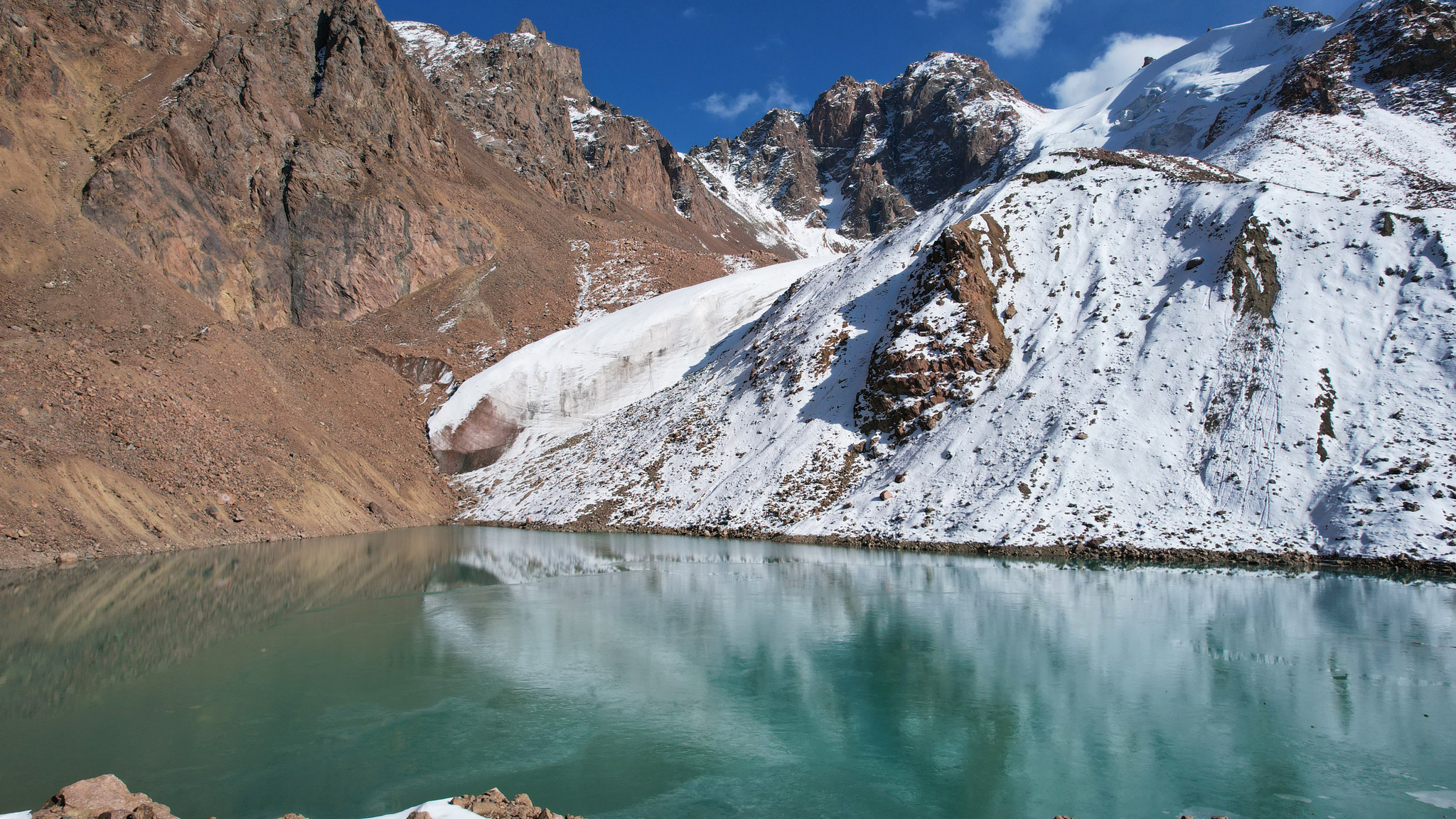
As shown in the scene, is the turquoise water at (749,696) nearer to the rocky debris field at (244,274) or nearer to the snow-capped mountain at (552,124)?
the rocky debris field at (244,274)

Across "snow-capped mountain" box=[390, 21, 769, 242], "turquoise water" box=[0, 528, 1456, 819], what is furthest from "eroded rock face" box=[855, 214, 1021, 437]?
"snow-capped mountain" box=[390, 21, 769, 242]

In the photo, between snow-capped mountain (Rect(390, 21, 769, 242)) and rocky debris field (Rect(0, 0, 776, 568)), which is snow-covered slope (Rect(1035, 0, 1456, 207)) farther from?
Result: snow-capped mountain (Rect(390, 21, 769, 242))

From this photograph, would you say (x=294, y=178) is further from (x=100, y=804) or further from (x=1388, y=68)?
(x=1388, y=68)

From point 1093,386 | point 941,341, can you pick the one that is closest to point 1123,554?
point 1093,386

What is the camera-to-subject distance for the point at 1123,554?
2191cm

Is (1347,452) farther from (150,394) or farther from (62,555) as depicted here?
(150,394)

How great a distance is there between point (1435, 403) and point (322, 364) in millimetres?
46201

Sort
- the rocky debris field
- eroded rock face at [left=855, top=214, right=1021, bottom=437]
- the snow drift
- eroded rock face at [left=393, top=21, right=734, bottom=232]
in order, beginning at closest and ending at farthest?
the rocky debris field
eroded rock face at [left=855, top=214, right=1021, bottom=437]
the snow drift
eroded rock face at [left=393, top=21, right=734, bottom=232]

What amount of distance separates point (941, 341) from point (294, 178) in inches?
1766

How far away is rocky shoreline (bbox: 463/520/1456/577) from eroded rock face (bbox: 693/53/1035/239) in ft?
413

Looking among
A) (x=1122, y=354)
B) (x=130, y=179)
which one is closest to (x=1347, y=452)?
(x=1122, y=354)

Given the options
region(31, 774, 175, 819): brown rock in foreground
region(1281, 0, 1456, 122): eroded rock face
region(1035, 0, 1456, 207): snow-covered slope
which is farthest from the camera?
region(1281, 0, 1456, 122): eroded rock face

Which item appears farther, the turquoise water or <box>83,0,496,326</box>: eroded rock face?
<box>83,0,496,326</box>: eroded rock face

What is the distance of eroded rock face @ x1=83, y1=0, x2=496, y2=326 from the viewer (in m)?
43.8
